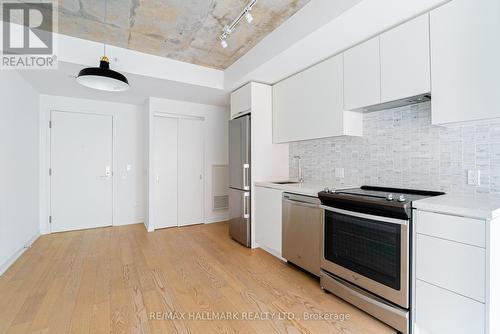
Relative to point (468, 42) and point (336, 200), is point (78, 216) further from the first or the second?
point (468, 42)

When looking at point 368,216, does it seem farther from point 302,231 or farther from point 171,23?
point 171,23

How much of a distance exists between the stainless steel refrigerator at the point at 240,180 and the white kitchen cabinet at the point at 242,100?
13cm

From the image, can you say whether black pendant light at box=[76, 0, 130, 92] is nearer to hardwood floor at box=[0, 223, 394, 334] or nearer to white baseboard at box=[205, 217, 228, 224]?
hardwood floor at box=[0, 223, 394, 334]

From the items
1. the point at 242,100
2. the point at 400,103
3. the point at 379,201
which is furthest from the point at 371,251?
the point at 242,100

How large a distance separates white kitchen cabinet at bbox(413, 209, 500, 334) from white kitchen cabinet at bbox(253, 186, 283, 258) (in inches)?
59.6

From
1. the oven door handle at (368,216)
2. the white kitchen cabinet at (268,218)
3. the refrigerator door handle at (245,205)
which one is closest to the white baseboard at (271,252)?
the white kitchen cabinet at (268,218)

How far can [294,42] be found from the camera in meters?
2.28

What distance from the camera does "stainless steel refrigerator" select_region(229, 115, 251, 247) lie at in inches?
130

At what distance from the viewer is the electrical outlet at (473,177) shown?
69.2 inches

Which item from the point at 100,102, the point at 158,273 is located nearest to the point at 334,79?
the point at 158,273

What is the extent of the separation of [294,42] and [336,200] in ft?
5.18

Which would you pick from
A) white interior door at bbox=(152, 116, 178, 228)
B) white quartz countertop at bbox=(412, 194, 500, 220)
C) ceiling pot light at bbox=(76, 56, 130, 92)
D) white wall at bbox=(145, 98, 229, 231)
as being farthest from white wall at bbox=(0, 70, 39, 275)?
white quartz countertop at bbox=(412, 194, 500, 220)

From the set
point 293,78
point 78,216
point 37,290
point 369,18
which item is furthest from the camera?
point 78,216

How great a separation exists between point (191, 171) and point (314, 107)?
2.78m
